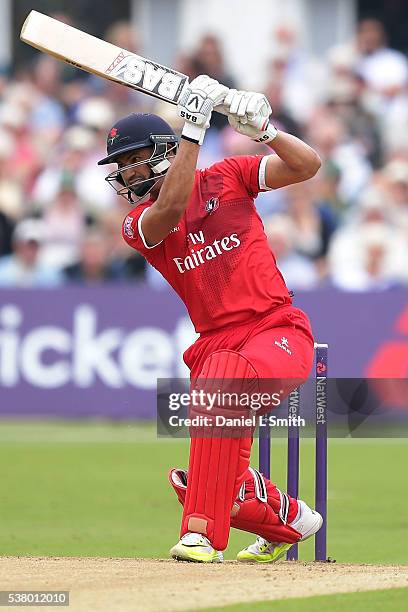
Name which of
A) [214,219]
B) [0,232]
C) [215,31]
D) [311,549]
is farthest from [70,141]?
[214,219]

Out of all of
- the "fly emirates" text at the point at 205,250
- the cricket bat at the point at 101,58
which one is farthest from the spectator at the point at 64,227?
the "fly emirates" text at the point at 205,250

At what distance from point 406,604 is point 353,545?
2408 millimetres

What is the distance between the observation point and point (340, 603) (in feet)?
18.9

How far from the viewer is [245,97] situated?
650 cm

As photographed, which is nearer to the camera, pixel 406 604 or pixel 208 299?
pixel 406 604

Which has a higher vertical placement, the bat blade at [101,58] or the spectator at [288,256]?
the spectator at [288,256]

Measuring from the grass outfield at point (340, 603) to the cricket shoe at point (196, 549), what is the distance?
856 millimetres

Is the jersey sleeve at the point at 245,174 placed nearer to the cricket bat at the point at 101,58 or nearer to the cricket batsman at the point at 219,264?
the cricket batsman at the point at 219,264

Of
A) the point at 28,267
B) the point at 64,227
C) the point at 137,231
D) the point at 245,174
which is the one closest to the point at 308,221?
the point at 64,227

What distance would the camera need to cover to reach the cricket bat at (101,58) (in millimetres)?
6793

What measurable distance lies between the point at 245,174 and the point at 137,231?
0.56 m

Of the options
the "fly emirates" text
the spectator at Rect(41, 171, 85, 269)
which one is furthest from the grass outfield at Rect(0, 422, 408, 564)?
the spectator at Rect(41, 171, 85, 269)

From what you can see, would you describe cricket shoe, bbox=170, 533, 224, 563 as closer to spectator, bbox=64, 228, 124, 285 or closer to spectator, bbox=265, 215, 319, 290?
spectator, bbox=265, 215, 319, 290

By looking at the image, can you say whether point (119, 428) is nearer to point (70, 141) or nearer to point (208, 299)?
point (70, 141)
